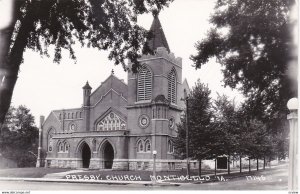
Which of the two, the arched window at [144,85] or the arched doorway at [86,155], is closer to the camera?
the arched window at [144,85]

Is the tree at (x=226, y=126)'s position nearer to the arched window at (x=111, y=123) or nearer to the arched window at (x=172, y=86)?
the arched window at (x=172, y=86)

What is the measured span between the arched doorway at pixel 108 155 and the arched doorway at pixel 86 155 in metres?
2.95

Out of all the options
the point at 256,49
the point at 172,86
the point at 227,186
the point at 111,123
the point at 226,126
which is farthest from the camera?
the point at 111,123

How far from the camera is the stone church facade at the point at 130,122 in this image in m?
39.6

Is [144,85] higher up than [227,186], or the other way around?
[144,85]

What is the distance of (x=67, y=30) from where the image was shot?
9.56 meters

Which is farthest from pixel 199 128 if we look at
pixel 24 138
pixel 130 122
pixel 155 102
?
pixel 24 138

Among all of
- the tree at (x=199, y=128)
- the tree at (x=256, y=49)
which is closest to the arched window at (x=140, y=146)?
the tree at (x=199, y=128)

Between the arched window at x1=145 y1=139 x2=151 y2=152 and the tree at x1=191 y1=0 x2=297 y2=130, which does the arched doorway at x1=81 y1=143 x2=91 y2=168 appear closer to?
the arched window at x1=145 y1=139 x2=151 y2=152

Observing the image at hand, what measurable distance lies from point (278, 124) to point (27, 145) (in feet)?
138

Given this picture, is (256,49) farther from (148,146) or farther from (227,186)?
(148,146)

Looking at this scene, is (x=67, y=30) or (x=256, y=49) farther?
(x=256, y=49)

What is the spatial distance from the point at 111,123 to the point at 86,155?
5163 millimetres

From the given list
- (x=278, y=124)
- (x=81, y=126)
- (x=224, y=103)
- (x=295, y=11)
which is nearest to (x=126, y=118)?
(x=81, y=126)
